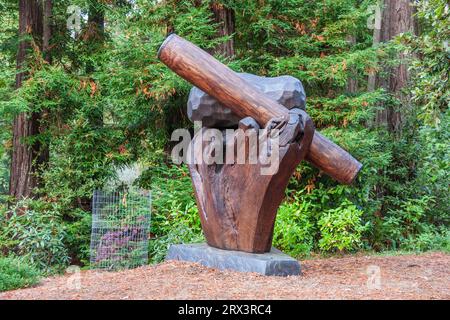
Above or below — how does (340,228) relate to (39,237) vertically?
above

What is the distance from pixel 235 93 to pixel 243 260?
5.97 ft

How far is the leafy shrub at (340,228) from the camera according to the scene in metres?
9.34

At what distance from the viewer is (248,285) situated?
5.29 metres

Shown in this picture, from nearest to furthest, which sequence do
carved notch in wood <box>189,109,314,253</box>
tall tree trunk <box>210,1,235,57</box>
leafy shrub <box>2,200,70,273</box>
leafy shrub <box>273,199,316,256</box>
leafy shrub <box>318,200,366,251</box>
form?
carved notch in wood <box>189,109,314,253</box> < leafy shrub <box>2,200,70,273</box> < leafy shrub <box>273,199,316,256</box> < leafy shrub <box>318,200,366,251</box> < tall tree trunk <box>210,1,235,57</box>

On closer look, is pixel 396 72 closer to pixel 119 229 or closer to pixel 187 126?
pixel 187 126

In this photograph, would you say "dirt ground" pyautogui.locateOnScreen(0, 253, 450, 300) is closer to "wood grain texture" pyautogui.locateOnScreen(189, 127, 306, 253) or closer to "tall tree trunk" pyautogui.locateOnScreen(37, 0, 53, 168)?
"wood grain texture" pyautogui.locateOnScreen(189, 127, 306, 253)

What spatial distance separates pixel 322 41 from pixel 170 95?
310 cm

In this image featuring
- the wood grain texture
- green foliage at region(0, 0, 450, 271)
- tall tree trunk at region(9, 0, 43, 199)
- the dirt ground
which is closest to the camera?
the dirt ground

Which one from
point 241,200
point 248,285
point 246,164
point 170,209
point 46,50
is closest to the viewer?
point 248,285

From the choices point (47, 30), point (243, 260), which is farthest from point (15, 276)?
point (47, 30)

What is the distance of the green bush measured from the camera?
6101 millimetres

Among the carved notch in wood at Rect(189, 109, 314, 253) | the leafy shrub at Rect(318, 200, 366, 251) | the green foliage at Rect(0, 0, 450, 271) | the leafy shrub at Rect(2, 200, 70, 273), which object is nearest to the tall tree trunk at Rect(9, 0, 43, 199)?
the green foliage at Rect(0, 0, 450, 271)

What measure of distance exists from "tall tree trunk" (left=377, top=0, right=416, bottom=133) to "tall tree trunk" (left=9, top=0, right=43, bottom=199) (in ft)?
23.5
